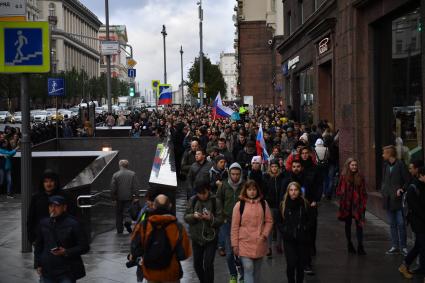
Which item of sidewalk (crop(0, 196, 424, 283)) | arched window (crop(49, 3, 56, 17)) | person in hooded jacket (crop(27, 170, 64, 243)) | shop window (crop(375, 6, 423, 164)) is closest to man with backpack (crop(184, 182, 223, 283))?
sidewalk (crop(0, 196, 424, 283))

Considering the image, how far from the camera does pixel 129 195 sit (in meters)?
13.5

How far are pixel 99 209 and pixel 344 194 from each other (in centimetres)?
498

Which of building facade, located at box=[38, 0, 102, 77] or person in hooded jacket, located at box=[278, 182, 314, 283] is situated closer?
person in hooded jacket, located at box=[278, 182, 314, 283]

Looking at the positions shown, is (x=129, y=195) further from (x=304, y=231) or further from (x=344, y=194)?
(x=304, y=231)

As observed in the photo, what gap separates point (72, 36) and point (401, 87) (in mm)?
118483

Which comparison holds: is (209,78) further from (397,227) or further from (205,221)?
(205,221)

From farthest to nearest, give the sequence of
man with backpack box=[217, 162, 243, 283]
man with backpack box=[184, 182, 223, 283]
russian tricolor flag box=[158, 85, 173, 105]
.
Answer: russian tricolor flag box=[158, 85, 173, 105] < man with backpack box=[217, 162, 243, 283] < man with backpack box=[184, 182, 223, 283]

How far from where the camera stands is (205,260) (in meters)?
8.92

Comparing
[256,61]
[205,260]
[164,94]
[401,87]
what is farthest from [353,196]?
[256,61]

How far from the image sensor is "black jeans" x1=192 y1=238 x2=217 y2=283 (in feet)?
29.2

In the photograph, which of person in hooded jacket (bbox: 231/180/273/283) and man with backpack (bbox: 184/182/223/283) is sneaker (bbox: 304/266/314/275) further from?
person in hooded jacket (bbox: 231/180/273/283)

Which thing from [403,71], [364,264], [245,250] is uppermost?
[403,71]

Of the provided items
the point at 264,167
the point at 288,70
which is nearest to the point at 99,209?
the point at 264,167

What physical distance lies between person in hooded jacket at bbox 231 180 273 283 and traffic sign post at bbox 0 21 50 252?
4438mm
